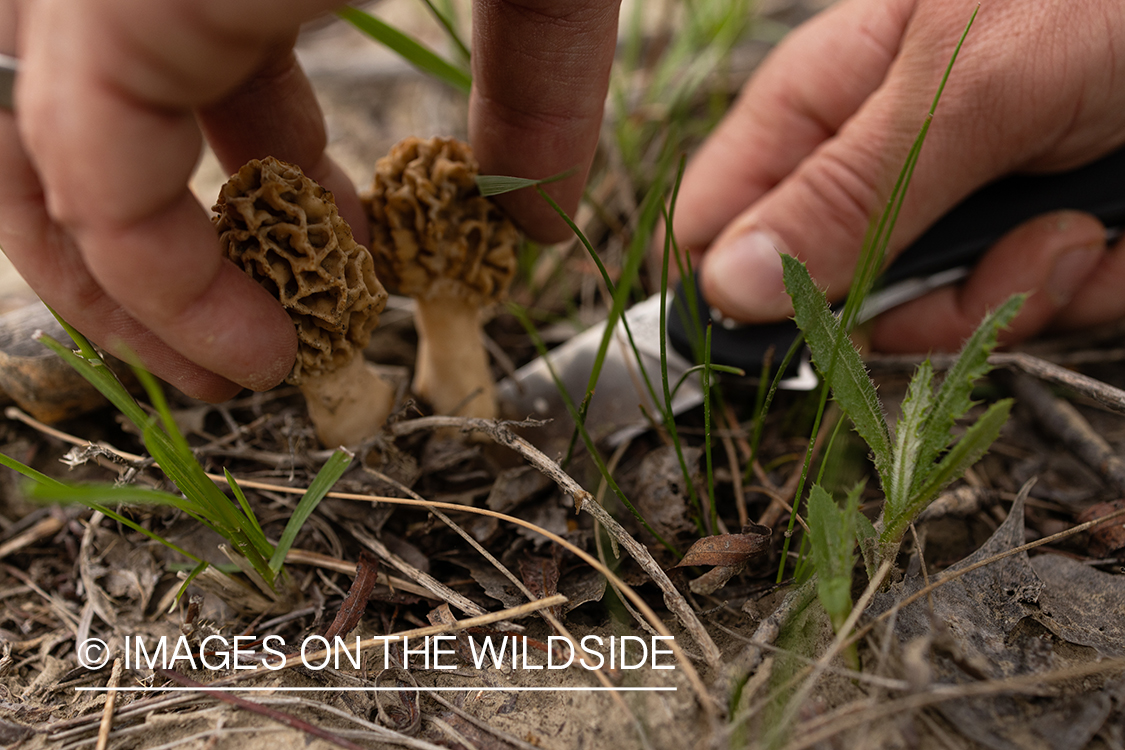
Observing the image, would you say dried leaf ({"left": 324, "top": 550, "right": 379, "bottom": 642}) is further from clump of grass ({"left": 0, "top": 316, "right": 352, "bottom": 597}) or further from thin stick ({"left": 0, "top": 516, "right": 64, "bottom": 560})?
thin stick ({"left": 0, "top": 516, "right": 64, "bottom": 560})

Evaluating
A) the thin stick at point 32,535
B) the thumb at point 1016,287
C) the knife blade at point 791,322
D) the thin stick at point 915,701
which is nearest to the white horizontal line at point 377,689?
the thin stick at point 915,701

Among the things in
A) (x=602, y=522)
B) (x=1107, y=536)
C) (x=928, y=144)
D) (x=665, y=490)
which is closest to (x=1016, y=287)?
(x=928, y=144)

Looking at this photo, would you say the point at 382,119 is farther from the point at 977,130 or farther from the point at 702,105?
the point at 977,130

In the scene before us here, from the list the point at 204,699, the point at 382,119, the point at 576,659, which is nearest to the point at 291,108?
the point at 204,699

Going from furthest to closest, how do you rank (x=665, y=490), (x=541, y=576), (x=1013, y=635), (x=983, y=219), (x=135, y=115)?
(x=983, y=219) → (x=665, y=490) → (x=541, y=576) → (x=1013, y=635) → (x=135, y=115)

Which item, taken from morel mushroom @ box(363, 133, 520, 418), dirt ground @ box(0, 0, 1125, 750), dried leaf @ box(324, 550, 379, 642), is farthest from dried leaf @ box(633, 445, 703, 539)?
dried leaf @ box(324, 550, 379, 642)

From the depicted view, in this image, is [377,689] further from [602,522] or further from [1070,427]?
[1070,427]
